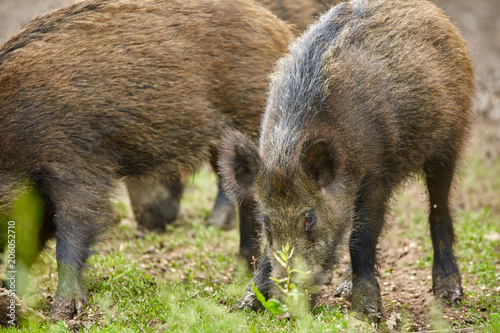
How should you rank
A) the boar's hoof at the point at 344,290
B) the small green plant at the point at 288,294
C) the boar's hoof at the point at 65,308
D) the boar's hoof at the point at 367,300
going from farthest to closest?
1. the boar's hoof at the point at 344,290
2. the boar's hoof at the point at 65,308
3. the boar's hoof at the point at 367,300
4. the small green plant at the point at 288,294

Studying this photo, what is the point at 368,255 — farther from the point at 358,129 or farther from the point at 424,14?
the point at 424,14

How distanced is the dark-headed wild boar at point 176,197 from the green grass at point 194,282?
188mm

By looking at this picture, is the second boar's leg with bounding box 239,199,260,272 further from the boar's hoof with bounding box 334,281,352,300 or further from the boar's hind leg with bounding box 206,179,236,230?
the boar's hind leg with bounding box 206,179,236,230

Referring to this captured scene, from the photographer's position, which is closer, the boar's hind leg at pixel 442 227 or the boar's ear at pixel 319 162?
the boar's ear at pixel 319 162

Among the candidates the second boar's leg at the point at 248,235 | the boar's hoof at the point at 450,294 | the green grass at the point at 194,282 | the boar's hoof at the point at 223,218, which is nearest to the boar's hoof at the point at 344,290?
the green grass at the point at 194,282

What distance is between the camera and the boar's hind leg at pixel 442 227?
19.3ft

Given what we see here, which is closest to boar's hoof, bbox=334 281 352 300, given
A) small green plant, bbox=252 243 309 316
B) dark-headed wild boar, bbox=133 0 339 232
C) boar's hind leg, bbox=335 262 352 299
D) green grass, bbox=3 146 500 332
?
boar's hind leg, bbox=335 262 352 299

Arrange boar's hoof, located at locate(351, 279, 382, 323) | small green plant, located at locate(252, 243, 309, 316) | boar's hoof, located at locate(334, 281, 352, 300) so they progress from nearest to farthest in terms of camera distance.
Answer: small green plant, located at locate(252, 243, 309, 316) < boar's hoof, located at locate(351, 279, 382, 323) < boar's hoof, located at locate(334, 281, 352, 300)

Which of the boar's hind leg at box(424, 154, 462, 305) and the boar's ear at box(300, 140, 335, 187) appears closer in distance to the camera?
the boar's ear at box(300, 140, 335, 187)

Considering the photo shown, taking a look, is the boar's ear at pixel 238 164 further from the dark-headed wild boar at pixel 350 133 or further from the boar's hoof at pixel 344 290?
the boar's hoof at pixel 344 290

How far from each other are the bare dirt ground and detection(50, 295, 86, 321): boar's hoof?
1.15 metres

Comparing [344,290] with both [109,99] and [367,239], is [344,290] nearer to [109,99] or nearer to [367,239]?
[367,239]

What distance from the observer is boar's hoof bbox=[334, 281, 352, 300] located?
5.80m

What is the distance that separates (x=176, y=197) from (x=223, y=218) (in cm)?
68
